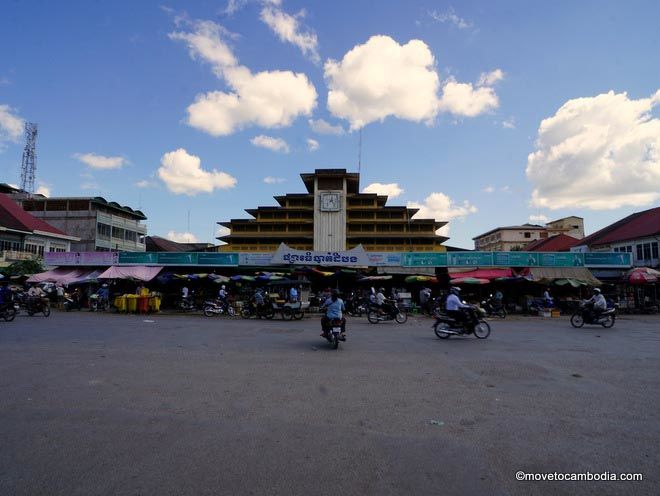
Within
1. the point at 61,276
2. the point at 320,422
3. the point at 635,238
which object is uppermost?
the point at 635,238

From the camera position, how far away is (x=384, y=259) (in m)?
30.7

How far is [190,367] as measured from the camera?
8133 millimetres

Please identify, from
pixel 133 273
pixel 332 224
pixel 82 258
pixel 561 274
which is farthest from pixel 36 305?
pixel 332 224

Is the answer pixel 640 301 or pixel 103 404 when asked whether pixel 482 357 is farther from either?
pixel 640 301

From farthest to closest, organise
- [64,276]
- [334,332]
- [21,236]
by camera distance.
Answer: [21,236]
[64,276]
[334,332]

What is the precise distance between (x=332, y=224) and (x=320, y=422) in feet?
173

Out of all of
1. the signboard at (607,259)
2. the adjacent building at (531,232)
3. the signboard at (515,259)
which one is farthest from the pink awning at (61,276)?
the adjacent building at (531,232)

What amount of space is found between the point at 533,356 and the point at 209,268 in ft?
86.1

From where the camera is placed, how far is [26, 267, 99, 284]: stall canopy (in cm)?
3064

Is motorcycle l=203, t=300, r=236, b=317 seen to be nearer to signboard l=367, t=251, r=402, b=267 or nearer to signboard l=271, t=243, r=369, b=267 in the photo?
signboard l=271, t=243, r=369, b=267

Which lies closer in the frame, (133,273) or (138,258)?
(133,273)

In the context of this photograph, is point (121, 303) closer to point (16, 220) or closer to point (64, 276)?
point (64, 276)

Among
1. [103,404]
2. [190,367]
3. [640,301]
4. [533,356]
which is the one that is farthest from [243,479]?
[640,301]

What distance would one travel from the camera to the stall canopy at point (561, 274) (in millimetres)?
27531
